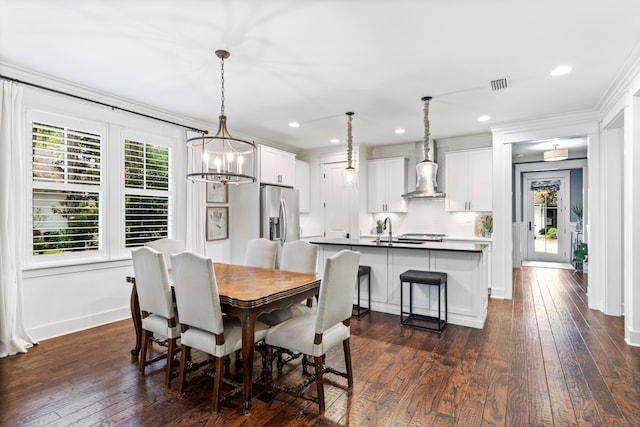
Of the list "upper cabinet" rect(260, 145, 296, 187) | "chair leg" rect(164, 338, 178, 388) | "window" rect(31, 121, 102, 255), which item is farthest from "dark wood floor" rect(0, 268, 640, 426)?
"upper cabinet" rect(260, 145, 296, 187)

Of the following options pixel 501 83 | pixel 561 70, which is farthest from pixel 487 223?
pixel 561 70

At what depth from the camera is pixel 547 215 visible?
28.1 feet

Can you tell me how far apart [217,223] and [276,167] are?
139cm

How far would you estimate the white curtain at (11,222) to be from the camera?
3.08 metres

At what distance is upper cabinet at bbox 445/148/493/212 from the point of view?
5.61 metres

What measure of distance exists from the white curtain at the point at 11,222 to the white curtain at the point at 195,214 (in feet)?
6.01

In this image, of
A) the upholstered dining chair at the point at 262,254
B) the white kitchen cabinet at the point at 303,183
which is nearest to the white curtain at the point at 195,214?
the upholstered dining chair at the point at 262,254

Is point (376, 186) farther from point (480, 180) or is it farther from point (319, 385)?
point (319, 385)

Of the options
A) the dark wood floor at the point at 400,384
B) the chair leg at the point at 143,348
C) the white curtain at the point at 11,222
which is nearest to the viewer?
the dark wood floor at the point at 400,384

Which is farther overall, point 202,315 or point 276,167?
point 276,167

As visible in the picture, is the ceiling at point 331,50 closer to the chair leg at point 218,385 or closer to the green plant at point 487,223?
the green plant at point 487,223

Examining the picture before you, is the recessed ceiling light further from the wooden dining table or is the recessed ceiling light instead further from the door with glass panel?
the door with glass panel

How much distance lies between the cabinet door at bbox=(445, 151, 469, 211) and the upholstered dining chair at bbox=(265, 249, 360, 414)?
159 inches

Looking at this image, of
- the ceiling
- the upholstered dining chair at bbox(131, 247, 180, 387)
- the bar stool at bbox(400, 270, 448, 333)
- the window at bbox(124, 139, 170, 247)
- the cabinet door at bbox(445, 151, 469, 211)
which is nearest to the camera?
the ceiling
